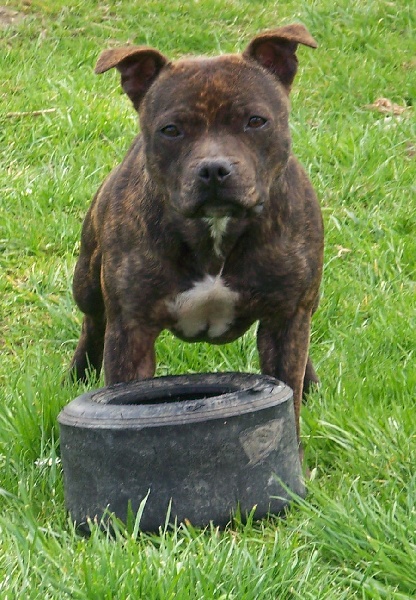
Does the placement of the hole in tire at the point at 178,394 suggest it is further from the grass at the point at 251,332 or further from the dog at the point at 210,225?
the grass at the point at 251,332

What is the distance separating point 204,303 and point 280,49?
1061 mm

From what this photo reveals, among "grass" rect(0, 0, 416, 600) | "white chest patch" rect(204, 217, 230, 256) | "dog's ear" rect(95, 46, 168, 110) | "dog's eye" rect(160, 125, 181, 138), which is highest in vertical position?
"dog's ear" rect(95, 46, 168, 110)

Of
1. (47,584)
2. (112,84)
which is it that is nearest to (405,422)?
(47,584)

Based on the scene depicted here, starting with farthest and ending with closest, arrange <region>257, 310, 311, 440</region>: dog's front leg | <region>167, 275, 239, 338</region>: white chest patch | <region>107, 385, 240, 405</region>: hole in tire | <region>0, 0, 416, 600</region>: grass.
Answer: <region>257, 310, 311, 440</region>: dog's front leg → <region>167, 275, 239, 338</region>: white chest patch → <region>107, 385, 240, 405</region>: hole in tire → <region>0, 0, 416, 600</region>: grass

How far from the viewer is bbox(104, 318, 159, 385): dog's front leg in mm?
4270

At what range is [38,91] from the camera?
27.4ft

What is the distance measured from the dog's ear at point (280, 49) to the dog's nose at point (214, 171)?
28.2 inches

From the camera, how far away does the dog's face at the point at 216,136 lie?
3826 mm

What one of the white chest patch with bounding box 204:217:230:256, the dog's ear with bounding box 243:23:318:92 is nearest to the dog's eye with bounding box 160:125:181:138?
the white chest patch with bounding box 204:217:230:256

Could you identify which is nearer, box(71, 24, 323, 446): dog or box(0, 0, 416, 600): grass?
box(0, 0, 416, 600): grass

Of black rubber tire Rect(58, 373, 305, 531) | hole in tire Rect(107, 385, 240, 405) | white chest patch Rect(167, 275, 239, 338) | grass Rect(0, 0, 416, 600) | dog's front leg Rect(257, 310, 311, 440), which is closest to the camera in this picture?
grass Rect(0, 0, 416, 600)

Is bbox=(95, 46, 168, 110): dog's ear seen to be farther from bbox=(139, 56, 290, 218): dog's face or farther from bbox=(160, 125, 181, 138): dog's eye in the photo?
bbox=(160, 125, 181, 138): dog's eye

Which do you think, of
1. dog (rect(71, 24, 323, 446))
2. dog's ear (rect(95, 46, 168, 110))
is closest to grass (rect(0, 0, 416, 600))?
dog (rect(71, 24, 323, 446))

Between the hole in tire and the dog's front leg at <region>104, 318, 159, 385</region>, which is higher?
the dog's front leg at <region>104, 318, 159, 385</region>
